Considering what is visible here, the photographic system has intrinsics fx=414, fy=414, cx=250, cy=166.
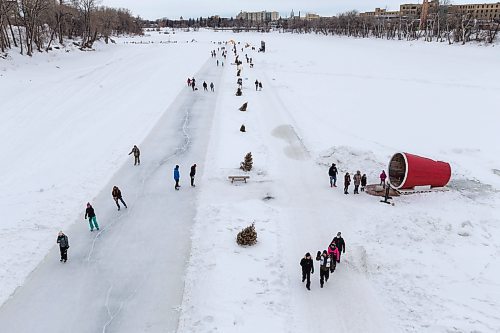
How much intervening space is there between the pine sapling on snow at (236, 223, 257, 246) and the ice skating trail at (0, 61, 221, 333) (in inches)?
67.7

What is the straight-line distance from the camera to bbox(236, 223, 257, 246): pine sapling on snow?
44.9 feet

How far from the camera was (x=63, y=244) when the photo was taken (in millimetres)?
12547

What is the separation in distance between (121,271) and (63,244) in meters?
1.96

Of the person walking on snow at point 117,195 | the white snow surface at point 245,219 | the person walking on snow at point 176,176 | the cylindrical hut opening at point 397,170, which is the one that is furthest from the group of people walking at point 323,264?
the person walking on snow at point 176,176

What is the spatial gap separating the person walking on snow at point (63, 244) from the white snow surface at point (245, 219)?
0.34 meters

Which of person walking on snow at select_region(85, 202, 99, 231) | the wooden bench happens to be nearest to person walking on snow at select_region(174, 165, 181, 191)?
the wooden bench

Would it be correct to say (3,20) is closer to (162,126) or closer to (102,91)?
(102,91)

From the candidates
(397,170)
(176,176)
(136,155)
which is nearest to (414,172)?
(397,170)

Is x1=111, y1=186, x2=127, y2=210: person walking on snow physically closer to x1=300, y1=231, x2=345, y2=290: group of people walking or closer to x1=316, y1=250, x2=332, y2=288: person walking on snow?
x1=300, y1=231, x2=345, y2=290: group of people walking

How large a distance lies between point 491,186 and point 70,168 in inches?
790

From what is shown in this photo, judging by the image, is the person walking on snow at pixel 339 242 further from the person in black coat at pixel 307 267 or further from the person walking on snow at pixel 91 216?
the person walking on snow at pixel 91 216

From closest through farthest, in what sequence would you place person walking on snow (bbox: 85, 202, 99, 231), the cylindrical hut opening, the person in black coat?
the person in black coat → person walking on snow (bbox: 85, 202, 99, 231) → the cylindrical hut opening

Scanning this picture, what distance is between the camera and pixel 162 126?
2883cm

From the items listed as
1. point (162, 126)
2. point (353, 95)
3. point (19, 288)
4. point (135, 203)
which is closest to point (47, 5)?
point (162, 126)
